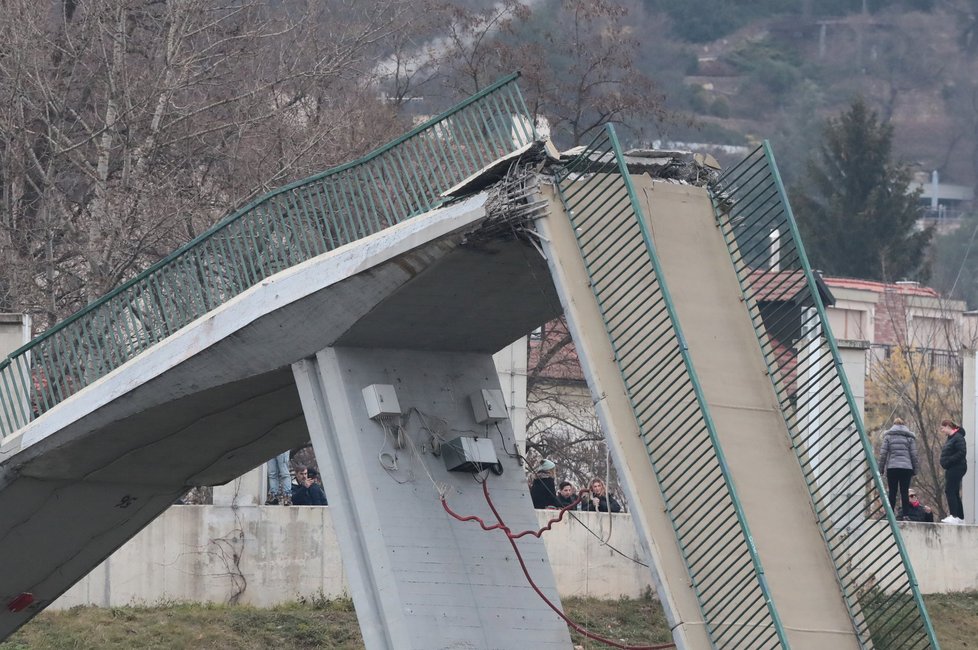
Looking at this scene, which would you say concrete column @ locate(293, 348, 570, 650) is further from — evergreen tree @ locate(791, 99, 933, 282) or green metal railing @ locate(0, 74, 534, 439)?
evergreen tree @ locate(791, 99, 933, 282)

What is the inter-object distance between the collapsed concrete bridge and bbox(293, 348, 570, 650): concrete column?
0.03m

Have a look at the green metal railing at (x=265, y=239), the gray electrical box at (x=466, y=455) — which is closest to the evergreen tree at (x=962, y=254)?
the gray electrical box at (x=466, y=455)

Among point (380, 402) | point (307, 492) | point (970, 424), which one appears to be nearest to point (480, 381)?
point (380, 402)

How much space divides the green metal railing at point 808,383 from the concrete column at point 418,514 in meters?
3.51

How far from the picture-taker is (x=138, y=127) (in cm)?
3550

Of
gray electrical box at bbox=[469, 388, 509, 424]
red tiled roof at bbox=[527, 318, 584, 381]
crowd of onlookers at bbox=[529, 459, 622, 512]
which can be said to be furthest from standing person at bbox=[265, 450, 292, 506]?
red tiled roof at bbox=[527, 318, 584, 381]

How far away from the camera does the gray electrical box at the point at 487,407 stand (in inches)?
842

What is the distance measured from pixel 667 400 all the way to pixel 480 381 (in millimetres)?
4735

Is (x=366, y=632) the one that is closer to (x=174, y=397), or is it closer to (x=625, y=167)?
(x=174, y=397)

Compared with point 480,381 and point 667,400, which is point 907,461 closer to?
point 480,381

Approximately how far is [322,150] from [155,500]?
541 inches

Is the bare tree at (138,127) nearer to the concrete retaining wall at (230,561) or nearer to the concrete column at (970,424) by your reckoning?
the concrete retaining wall at (230,561)

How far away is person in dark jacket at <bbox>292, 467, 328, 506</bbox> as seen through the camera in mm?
28906

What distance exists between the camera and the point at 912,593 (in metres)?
17.0
